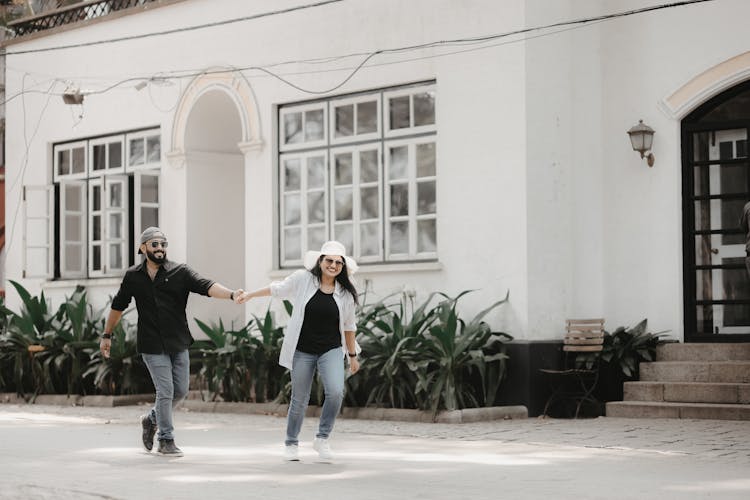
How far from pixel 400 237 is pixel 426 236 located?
0.37 meters

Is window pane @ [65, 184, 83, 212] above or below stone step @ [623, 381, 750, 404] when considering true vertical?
above

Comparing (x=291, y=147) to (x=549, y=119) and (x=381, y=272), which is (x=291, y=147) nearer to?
(x=381, y=272)

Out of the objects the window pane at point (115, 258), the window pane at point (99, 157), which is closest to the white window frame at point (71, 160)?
the window pane at point (99, 157)

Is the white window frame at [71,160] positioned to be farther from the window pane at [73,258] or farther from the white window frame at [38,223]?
the window pane at [73,258]

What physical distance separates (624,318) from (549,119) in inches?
91.9

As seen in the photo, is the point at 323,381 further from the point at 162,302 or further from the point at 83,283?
the point at 83,283

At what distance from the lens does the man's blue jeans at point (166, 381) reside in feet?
34.1

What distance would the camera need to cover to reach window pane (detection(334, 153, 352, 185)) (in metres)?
16.4

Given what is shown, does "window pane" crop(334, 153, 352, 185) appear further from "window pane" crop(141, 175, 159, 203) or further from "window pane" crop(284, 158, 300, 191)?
"window pane" crop(141, 175, 159, 203)

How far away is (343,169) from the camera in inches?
648

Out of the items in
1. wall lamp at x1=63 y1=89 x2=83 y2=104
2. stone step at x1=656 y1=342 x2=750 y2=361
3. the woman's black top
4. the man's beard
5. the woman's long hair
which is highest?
wall lamp at x1=63 y1=89 x2=83 y2=104

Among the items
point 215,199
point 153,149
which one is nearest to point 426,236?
point 215,199

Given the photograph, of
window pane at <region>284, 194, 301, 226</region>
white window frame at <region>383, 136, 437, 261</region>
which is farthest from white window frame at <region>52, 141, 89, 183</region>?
white window frame at <region>383, 136, 437, 261</region>

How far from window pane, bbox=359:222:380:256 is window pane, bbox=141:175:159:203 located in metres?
3.84
